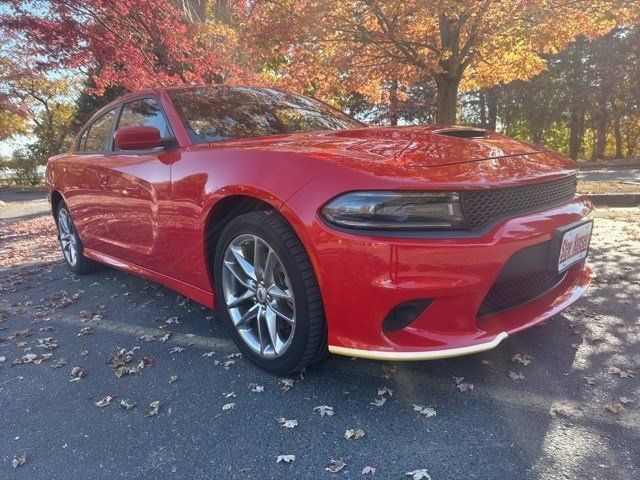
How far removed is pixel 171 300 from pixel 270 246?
1803 mm

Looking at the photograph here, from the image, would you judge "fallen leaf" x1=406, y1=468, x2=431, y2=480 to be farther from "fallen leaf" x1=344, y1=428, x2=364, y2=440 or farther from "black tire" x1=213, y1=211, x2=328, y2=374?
"black tire" x1=213, y1=211, x2=328, y2=374

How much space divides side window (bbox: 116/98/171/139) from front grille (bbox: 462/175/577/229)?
1.87 meters

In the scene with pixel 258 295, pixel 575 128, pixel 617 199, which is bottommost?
pixel 617 199

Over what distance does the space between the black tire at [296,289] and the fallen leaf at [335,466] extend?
519 mm

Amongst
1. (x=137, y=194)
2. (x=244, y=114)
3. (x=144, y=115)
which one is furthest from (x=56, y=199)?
(x=244, y=114)

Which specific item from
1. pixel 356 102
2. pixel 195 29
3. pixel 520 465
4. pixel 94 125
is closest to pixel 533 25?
pixel 195 29

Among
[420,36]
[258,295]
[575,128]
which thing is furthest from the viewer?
[575,128]

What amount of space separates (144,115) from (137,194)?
645mm

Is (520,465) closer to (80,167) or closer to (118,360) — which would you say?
(118,360)

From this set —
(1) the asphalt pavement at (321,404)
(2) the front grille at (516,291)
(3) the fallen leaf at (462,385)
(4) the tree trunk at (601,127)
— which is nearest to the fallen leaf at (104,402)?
(1) the asphalt pavement at (321,404)

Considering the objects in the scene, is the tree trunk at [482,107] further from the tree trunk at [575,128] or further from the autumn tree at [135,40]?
the autumn tree at [135,40]

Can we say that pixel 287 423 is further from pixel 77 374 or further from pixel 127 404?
pixel 77 374

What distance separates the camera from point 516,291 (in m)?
2.11

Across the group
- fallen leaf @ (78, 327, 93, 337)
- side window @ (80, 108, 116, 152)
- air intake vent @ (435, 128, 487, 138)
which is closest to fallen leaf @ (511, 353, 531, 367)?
air intake vent @ (435, 128, 487, 138)
